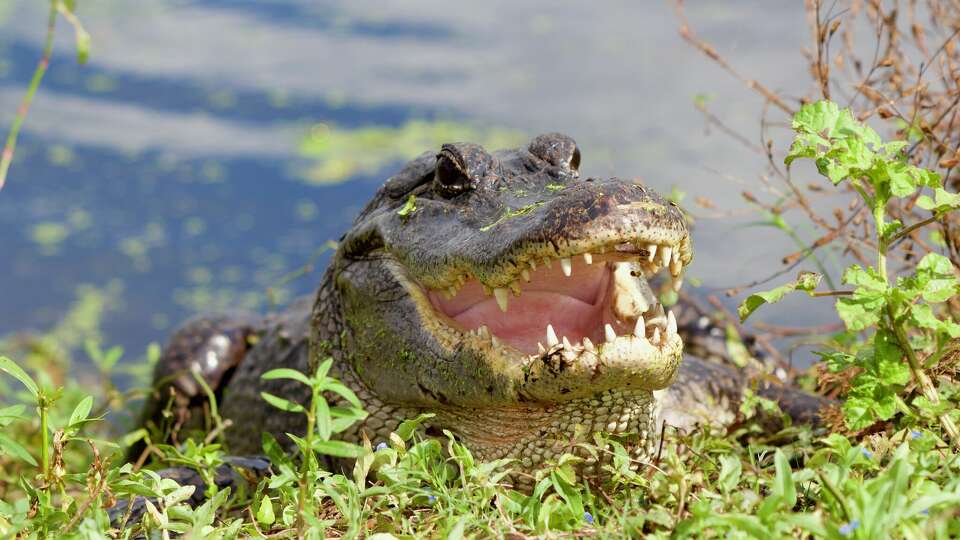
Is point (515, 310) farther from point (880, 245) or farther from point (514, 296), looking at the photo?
point (880, 245)

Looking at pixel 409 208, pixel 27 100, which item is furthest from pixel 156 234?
pixel 27 100

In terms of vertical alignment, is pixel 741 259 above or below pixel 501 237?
below

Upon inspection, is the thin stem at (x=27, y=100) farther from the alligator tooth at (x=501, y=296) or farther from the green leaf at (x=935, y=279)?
the green leaf at (x=935, y=279)

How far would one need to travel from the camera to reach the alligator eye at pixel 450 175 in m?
3.33

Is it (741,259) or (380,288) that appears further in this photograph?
(741,259)

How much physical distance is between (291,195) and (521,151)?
8110 millimetres

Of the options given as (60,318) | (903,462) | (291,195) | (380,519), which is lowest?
(60,318)

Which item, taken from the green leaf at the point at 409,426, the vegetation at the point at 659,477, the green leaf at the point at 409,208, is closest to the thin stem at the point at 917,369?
the vegetation at the point at 659,477

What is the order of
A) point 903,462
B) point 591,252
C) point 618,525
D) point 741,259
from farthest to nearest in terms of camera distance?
point 741,259
point 591,252
point 618,525
point 903,462

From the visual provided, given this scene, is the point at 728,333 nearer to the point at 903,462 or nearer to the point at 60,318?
the point at 903,462

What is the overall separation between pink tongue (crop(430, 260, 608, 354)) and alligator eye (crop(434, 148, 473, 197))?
1.25 feet

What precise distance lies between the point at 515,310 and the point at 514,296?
12 centimetres

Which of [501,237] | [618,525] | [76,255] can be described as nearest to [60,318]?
[76,255]

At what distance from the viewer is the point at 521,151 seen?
348 cm
